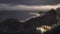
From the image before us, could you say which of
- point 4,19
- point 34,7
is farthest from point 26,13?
point 4,19

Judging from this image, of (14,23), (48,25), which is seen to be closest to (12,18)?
(14,23)

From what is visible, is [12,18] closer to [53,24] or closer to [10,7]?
[10,7]

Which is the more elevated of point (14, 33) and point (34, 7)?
point (34, 7)

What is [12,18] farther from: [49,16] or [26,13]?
[49,16]

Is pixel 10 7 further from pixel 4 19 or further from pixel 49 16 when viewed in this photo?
pixel 49 16

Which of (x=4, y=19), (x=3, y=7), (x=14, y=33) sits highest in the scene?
(x=3, y=7)

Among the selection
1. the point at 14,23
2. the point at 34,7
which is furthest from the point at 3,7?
the point at 34,7

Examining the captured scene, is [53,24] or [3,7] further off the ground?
[3,7]
